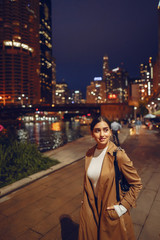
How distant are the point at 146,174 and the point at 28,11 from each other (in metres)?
217

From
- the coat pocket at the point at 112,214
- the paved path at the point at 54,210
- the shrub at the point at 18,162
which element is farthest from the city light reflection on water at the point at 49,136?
the coat pocket at the point at 112,214

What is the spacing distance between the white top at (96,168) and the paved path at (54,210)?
5.84ft

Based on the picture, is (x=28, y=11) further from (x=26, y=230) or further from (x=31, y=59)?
(x=26, y=230)

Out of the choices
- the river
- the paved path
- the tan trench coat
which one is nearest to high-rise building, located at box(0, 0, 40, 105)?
the river

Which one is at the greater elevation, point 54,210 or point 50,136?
point 54,210

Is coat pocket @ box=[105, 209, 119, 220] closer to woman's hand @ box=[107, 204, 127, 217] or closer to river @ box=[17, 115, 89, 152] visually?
woman's hand @ box=[107, 204, 127, 217]

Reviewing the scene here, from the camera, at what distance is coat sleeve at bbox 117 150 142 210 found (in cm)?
179

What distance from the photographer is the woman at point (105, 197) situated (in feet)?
5.96

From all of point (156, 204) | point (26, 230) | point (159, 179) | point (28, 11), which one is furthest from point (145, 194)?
point (28, 11)

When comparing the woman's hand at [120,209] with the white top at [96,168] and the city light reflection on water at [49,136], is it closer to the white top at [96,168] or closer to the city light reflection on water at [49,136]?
the white top at [96,168]

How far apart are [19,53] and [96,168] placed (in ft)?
612

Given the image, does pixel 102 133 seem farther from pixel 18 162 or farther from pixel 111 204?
pixel 18 162

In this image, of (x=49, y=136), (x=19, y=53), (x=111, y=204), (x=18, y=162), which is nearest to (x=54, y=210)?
(x=111, y=204)

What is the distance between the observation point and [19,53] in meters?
166
